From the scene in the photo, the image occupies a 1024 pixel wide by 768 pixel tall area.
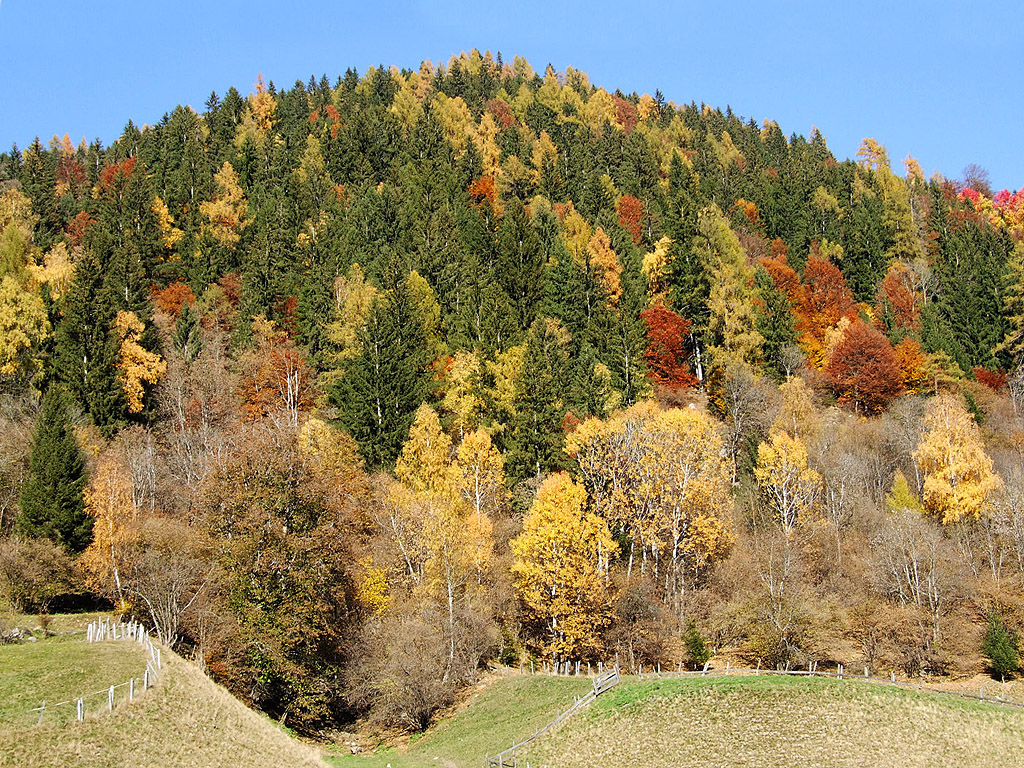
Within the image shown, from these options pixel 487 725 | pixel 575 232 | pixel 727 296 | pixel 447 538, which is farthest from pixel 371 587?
pixel 575 232

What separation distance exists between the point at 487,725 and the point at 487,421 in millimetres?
26782

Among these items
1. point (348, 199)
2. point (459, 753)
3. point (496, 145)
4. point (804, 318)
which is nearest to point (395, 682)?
point (459, 753)

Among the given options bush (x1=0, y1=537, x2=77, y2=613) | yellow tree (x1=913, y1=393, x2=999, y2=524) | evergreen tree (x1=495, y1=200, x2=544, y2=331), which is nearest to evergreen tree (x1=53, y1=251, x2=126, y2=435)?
bush (x1=0, y1=537, x2=77, y2=613)

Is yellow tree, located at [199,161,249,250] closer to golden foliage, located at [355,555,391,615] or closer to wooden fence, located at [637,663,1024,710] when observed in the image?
golden foliage, located at [355,555,391,615]

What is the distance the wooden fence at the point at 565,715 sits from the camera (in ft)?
129

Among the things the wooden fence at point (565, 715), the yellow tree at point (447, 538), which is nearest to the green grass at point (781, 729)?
the wooden fence at point (565, 715)

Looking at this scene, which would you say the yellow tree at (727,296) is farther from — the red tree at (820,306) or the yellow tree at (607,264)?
the yellow tree at (607,264)

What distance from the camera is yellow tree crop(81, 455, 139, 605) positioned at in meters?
52.4

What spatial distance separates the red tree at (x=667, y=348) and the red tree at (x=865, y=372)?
1408 cm

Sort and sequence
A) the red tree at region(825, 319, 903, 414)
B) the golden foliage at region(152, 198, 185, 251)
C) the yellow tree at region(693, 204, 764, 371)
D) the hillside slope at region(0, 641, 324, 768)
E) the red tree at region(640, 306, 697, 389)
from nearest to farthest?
→ the hillside slope at region(0, 641, 324, 768) → the red tree at region(640, 306, 697, 389) → the yellow tree at region(693, 204, 764, 371) → the red tree at region(825, 319, 903, 414) → the golden foliage at region(152, 198, 185, 251)

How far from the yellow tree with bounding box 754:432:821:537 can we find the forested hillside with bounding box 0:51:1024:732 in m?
0.34

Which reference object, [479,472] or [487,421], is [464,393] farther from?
[479,472]

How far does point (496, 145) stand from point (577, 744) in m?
109

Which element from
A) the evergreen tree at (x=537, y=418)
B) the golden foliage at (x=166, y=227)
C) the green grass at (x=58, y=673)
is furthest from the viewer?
the golden foliage at (x=166, y=227)
